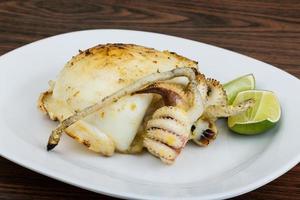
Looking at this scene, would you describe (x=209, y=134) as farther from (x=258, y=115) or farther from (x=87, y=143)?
(x=87, y=143)

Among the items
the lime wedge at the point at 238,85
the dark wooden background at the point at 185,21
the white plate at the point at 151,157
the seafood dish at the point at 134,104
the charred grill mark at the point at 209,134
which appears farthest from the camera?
the dark wooden background at the point at 185,21

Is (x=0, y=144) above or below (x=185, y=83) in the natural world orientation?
below

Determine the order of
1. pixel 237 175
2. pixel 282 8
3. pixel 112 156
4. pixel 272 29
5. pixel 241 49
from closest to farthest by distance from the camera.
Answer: pixel 237 175 < pixel 112 156 < pixel 241 49 < pixel 272 29 < pixel 282 8

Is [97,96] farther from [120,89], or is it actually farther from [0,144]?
[0,144]

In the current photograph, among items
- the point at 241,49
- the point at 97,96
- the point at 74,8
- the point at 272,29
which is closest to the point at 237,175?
the point at 97,96

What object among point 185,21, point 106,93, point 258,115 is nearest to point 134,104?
point 106,93

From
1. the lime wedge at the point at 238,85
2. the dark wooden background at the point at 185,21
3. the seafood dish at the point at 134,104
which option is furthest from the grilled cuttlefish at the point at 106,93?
the dark wooden background at the point at 185,21

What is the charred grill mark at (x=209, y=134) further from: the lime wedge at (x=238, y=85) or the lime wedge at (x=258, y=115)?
the lime wedge at (x=238, y=85)
